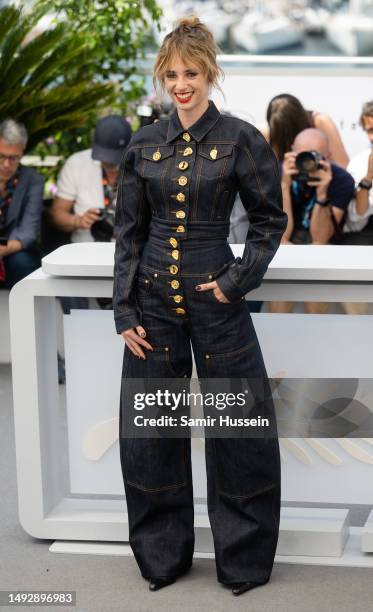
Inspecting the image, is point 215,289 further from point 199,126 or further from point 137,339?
point 199,126

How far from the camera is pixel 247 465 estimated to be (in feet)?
10.9

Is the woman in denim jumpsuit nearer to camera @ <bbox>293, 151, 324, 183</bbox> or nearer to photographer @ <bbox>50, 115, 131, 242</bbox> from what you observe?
camera @ <bbox>293, 151, 324, 183</bbox>

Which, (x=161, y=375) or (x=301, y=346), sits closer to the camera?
(x=161, y=375)

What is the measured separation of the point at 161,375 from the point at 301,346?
493mm

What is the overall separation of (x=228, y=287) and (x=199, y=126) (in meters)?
0.44

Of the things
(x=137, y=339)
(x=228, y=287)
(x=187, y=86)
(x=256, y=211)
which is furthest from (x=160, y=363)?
(x=187, y=86)

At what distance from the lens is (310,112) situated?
609cm

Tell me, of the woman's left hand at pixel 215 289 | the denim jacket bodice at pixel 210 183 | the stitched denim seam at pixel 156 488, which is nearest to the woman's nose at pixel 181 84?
the denim jacket bodice at pixel 210 183

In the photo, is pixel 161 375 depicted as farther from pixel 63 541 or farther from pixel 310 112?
pixel 310 112

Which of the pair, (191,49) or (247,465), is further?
(247,465)

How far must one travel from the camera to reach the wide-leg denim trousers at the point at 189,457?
126 inches

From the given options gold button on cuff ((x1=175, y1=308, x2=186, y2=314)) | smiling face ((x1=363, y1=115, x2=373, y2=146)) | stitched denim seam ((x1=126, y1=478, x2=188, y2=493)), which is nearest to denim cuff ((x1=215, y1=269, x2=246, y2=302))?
gold button on cuff ((x1=175, y1=308, x2=186, y2=314))

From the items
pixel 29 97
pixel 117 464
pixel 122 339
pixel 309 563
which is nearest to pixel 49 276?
pixel 122 339

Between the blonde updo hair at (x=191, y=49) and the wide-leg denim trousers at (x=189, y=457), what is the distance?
457 mm
